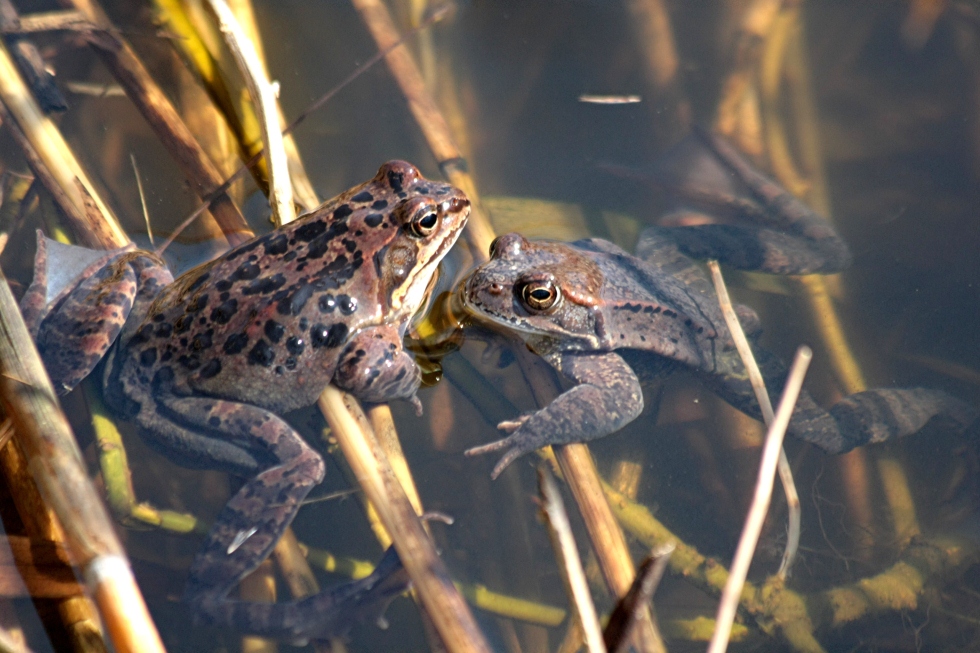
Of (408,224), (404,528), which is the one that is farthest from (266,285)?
(404,528)

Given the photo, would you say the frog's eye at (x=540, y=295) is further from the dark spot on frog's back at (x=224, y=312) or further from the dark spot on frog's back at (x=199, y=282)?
the dark spot on frog's back at (x=199, y=282)

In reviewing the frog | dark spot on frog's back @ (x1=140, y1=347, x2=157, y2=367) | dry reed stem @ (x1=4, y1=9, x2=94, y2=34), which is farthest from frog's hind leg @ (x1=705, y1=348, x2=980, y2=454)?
dry reed stem @ (x1=4, y1=9, x2=94, y2=34)

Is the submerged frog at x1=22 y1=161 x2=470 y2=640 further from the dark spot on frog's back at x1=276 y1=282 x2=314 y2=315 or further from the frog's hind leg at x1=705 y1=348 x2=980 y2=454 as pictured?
the frog's hind leg at x1=705 y1=348 x2=980 y2=454

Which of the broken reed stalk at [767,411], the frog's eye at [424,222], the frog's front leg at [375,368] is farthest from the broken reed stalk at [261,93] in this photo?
the broken reed stalk at [767,411]

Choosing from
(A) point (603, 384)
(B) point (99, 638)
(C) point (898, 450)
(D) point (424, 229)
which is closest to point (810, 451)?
(C) point (898, 450)

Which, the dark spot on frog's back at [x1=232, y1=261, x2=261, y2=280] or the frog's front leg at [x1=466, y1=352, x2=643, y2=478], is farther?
the frog's front leg at [x1=466, y1=352, x2=643, y2=478]

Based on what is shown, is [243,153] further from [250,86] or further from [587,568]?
[587,568]

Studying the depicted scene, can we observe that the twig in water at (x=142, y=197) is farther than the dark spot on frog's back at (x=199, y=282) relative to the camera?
Yes

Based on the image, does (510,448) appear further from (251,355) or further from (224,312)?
(224,312)
